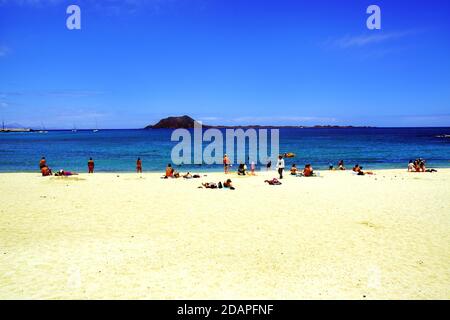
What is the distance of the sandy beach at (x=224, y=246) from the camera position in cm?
759

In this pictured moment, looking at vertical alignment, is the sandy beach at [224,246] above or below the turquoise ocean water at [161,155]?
below

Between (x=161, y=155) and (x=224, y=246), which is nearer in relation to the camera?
(x=224, y=246)

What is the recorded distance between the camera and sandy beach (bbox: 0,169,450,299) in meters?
7.59

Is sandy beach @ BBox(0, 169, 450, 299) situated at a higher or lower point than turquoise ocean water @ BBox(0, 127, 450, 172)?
lower

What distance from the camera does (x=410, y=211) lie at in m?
14.5

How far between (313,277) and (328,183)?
623 inches

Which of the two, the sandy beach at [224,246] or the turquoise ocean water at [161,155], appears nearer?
the sandy beach at [224,246]

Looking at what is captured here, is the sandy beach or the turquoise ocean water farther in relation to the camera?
the turquoise ocean water

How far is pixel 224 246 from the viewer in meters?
10.2

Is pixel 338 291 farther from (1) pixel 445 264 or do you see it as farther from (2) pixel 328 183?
(2) pixel 328 183

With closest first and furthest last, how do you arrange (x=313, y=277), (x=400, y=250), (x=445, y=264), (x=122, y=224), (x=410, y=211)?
1. (x=313, y=277)
2. (x=445, y=264)
3. (x=400, y=250)
4. (x=122, y=224)
5. (x=410, y=211)

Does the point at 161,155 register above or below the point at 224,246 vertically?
above
